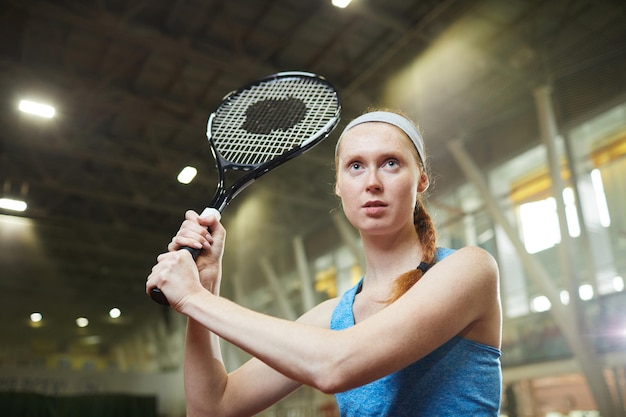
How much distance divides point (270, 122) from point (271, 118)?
13mm

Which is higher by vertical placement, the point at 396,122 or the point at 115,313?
the point at 115,313

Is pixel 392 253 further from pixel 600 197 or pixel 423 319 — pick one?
pixel 600 197

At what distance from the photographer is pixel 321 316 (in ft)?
4.20

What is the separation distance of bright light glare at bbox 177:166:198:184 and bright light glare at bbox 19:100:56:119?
254cm

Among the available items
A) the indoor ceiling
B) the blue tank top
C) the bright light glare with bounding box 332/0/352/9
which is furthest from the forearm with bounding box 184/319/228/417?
the indoor ceiling

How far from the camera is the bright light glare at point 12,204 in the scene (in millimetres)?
8215

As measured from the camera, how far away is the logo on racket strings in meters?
1.58

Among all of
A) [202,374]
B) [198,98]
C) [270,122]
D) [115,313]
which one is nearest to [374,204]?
[202,374]

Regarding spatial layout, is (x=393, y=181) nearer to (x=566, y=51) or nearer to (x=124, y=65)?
(x=566, y=51)

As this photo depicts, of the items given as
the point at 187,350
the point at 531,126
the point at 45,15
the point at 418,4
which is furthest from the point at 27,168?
the point at 187,350

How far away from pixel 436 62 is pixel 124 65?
4.18 m

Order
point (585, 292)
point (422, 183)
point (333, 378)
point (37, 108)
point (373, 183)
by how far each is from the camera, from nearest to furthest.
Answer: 1. point (333, 378)
2. point (373, 183)
3. point (422, 183)
4. point (585, 292)
5. point (37, 108)

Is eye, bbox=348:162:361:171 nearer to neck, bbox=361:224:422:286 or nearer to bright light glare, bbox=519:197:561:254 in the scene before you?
neck, bbox=361:224:422:286

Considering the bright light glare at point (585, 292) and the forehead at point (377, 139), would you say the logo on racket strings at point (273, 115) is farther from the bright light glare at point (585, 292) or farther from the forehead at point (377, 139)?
the bright light glare at point (585, 292)
